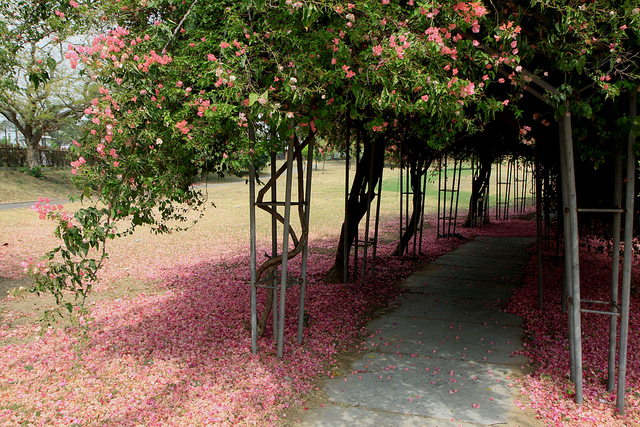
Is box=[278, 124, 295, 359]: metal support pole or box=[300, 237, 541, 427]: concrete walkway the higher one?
box=[278, 124, 295, 359]: metal support pole

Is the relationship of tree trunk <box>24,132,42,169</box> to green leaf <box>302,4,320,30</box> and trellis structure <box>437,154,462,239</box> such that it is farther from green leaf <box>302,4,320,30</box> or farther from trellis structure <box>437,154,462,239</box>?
green leaf <box>302,4,320,30</box>

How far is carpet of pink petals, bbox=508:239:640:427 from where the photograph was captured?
395cm

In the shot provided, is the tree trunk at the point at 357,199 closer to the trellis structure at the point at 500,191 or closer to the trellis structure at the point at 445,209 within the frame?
the trellis structure at the point at 445,209

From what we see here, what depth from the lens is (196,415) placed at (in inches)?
151

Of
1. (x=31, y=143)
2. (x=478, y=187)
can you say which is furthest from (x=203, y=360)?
(x=31, y=143)

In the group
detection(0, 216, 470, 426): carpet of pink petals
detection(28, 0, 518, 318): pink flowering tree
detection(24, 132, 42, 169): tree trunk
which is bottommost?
detection(0, 216, 470, 426): carpet of pink petals

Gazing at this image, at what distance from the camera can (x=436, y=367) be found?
4.78 metres

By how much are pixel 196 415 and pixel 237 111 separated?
7.84ft

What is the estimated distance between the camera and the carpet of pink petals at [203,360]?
154 inches

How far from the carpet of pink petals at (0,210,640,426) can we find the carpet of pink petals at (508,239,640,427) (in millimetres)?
15

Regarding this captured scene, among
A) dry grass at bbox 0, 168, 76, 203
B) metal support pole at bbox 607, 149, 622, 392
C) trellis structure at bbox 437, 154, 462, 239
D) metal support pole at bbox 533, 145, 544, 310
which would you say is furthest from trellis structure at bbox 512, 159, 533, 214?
dry grass at bbox 0, 168, 76, 203

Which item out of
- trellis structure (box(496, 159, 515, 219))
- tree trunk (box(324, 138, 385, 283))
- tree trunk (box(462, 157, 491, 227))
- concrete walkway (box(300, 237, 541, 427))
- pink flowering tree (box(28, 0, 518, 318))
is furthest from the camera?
trellis structure (box(496, 159, 515, 219))

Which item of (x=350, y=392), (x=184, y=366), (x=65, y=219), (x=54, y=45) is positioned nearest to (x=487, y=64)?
(x=350, y=392)

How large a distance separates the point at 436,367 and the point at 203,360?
7.53 ft
